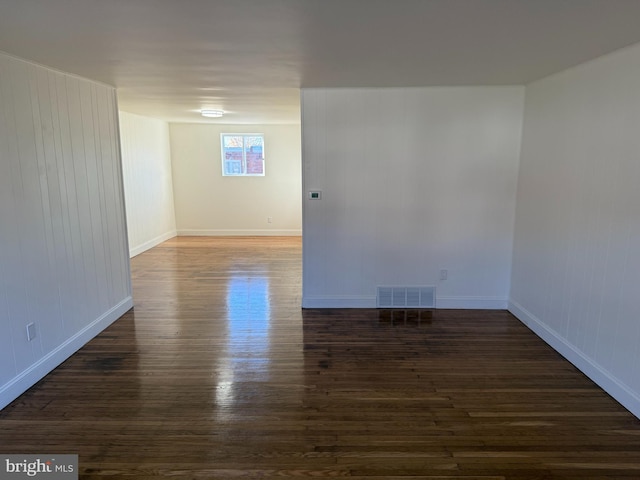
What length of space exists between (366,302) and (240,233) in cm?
515

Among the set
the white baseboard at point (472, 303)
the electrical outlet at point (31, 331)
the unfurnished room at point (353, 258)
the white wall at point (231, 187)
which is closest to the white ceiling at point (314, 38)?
the unfurnished room at point (353, 258)

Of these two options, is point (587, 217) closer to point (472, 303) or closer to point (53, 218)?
point (472, 303)

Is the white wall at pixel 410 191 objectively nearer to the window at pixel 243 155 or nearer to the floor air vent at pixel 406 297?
the floor air vent at pixel 406 297

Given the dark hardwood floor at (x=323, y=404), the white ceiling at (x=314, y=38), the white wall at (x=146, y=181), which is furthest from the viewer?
the white wall at (x=146, y=181)

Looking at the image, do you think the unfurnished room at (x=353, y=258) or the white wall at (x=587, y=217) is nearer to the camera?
the unfurnished room at (x=353, y=258)

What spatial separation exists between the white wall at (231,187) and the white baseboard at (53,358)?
4818 millimetres

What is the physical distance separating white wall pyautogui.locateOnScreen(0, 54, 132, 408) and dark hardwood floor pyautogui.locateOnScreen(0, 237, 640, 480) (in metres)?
0.25

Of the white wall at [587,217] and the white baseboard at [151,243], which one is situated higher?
A: the white wall at [587,217]

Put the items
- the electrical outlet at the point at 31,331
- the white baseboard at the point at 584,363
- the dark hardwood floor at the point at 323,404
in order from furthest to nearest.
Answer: the electrical outlet at the point at 31,331, the white baseboard at the point at 584,363, the dark hardwood floor at the point at 323,404

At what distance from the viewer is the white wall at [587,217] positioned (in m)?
2.67

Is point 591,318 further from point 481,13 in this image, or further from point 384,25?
point 384,25

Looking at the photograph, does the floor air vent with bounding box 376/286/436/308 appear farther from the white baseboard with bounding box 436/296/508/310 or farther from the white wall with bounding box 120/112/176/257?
the white wall with bounding box 120/112/176/257

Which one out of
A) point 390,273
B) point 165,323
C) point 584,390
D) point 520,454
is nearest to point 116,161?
point 165,323

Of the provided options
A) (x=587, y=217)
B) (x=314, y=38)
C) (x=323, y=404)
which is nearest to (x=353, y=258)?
(x=323, y=404)
